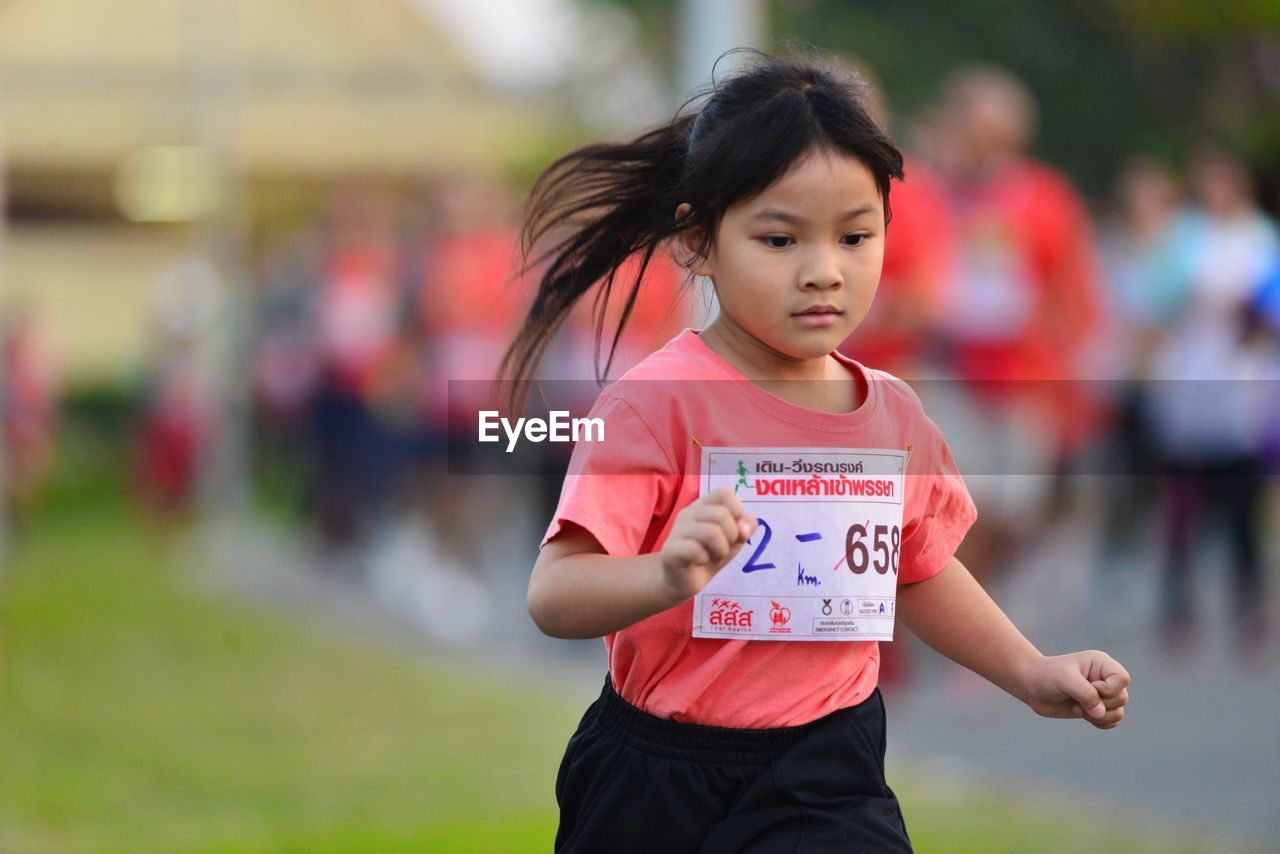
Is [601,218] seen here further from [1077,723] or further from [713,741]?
[1077,723]

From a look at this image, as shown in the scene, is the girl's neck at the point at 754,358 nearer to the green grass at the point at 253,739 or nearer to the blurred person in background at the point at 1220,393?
the green grass at the point at 253,739

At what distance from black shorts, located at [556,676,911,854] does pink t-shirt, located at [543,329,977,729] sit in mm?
29

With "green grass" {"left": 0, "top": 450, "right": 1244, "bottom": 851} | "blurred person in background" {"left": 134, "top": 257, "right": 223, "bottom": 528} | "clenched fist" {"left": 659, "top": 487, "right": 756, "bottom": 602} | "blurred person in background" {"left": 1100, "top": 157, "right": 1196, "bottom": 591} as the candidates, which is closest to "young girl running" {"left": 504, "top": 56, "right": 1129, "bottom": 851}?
"clenched fist" {"left": 659, "top": 487, "right": 756, "bottom": 602}

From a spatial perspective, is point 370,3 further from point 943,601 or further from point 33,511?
point 943,601

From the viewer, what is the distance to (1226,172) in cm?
751

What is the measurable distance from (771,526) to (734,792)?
36 centimetres

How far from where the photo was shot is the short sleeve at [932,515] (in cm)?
262

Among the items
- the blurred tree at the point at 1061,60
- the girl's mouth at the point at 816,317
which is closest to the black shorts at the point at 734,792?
the girl's mouth at the point at 816,317

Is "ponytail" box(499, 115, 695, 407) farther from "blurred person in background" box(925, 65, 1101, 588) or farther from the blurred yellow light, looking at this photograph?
the blurred yellow light

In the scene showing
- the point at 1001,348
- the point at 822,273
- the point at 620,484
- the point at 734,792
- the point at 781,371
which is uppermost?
the point at 1001,348

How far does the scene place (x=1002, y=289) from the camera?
7539mm

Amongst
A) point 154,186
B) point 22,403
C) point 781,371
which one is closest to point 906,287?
point 781,371

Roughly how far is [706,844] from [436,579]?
325 inches

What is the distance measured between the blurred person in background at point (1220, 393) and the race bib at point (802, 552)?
16.6 feet
